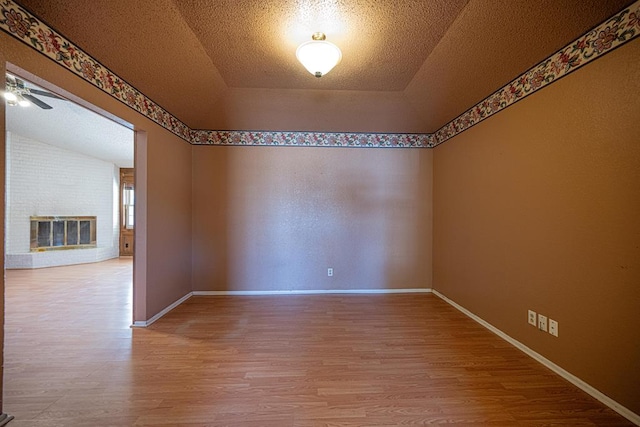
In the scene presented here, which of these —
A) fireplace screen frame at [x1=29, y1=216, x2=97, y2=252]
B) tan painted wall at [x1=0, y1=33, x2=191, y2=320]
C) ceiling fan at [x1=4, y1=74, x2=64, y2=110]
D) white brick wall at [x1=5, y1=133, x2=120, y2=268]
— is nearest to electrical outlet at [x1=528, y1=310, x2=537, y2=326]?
tan painted wall at [x1=0, y1=33, x2=191, y2=320]

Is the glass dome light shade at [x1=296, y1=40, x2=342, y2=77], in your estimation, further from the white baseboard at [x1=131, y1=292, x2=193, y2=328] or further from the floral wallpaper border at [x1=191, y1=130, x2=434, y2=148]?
the white baseboard at [x1=131, y1=292, x2=193, y2=328]

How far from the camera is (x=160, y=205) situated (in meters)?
2.90

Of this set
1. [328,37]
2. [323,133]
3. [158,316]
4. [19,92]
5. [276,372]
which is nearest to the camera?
[276,372]

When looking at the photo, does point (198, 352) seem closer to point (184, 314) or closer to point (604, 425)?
point (184, 314)

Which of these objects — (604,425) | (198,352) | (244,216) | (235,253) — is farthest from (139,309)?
(604,425)

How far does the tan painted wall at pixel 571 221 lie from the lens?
58.3 inches

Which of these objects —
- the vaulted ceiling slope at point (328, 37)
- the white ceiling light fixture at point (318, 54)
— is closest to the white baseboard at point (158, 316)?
the vaulted ceiling slope at point (328, 37)

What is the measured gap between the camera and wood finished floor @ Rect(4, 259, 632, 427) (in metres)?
1.48

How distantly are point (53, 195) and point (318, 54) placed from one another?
7629mm

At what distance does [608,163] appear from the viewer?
157 cm

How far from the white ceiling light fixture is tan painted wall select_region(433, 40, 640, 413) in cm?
→ 170

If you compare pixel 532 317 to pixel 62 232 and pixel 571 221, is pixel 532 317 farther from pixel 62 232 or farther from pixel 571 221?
pixel 62 232

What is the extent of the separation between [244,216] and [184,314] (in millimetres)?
1462

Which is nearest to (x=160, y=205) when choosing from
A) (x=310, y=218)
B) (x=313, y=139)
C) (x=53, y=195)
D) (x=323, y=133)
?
(x=310, y=218)
